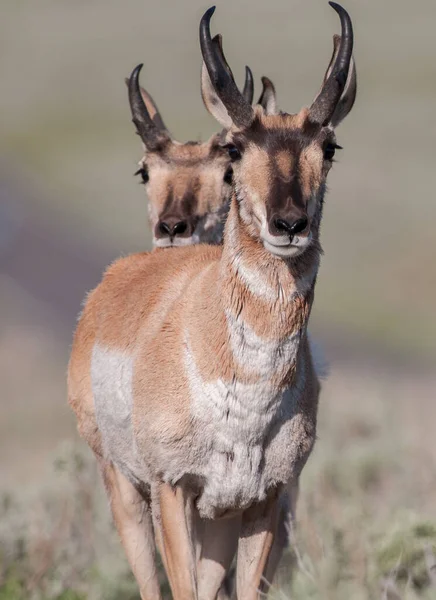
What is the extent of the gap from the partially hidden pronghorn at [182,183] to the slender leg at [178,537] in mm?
2637

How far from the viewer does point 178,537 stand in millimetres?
6789

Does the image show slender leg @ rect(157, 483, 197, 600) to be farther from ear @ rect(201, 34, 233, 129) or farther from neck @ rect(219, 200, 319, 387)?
ear @ rect(201, 34, 233, 129)

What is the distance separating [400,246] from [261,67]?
17845 mm

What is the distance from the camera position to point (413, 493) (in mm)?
9102

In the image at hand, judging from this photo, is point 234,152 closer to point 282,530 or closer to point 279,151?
point 279,151

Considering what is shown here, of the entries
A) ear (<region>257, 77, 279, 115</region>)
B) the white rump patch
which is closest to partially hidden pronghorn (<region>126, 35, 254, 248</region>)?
ear (<region>257, 77, 279, 115</region>)

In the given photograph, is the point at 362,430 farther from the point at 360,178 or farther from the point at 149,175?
the point at 360,178

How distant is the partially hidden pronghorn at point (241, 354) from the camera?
6332 millimetres

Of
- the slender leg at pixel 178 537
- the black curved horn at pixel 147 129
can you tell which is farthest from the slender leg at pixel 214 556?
the black curved horn at pixel 147 129

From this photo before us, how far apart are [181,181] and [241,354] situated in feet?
11.1

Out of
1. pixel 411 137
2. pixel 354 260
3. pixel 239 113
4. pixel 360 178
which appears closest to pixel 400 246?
pixel 354 260

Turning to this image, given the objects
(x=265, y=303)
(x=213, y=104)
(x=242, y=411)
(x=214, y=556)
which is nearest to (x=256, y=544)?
(x=214, y=556)

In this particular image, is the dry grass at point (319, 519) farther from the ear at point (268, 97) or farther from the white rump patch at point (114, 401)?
the ear at point (268, 97)

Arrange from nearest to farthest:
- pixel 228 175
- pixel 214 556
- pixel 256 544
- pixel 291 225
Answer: pixel 291 225
pixel 256 544
pixel 214 556
pixel 228 175
